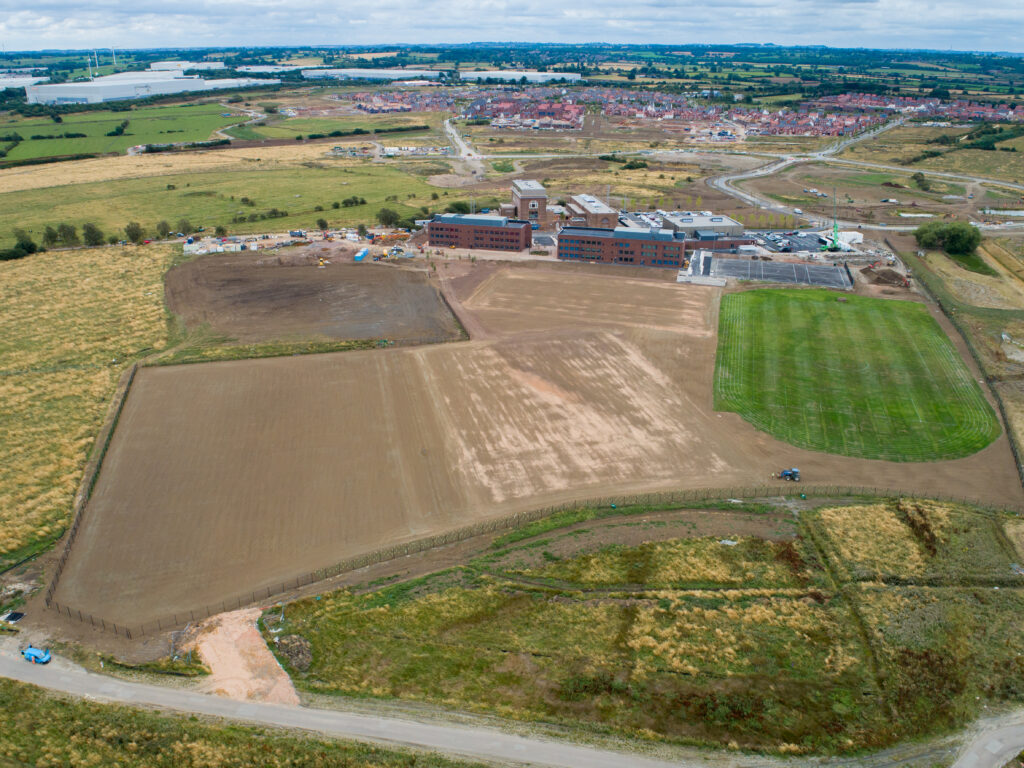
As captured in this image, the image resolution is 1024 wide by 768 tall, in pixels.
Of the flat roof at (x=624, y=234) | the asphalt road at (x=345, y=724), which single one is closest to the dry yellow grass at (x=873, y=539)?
the asphalt road at (x=345, y=724)

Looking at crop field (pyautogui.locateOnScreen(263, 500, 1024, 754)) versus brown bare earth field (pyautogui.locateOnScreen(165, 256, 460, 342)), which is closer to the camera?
crop field (pyautogui.locateOnScreen(263, 500, 1024, 754))

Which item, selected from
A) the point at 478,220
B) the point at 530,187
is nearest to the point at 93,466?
the point at 478,220

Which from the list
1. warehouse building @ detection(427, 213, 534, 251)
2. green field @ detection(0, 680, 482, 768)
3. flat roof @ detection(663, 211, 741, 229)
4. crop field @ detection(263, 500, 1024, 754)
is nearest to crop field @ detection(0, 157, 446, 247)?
warehouse building @ detection(427, 213, 534, 251)

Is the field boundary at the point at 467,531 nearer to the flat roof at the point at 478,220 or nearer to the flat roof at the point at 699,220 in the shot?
the flat roof at the point at 478,220

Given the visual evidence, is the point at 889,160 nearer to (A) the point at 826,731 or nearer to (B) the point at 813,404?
(B) the point at 813,404

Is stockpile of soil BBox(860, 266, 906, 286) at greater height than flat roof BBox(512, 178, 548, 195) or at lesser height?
lesser

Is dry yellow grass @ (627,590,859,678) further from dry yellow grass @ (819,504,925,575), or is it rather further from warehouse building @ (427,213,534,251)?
warehouse building @ (427,213,534,251)

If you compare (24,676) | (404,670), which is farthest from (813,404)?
(24,676)
